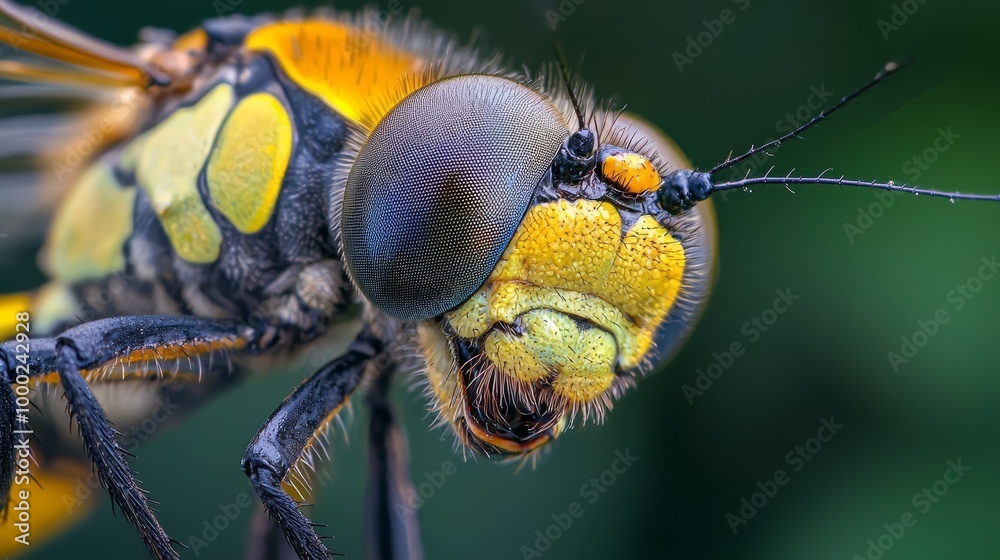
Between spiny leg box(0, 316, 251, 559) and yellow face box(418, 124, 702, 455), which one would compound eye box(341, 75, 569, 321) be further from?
spiny leg box(0, 316, 251, 559)

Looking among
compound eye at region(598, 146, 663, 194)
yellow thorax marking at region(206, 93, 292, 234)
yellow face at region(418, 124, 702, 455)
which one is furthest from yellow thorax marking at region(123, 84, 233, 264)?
compound eye at region(598, 146, 663, 194)

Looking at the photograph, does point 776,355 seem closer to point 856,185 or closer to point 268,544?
point 856,185

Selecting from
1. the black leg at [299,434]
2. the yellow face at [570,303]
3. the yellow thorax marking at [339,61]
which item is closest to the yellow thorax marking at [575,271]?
Answer: the yellow face at [570,303]

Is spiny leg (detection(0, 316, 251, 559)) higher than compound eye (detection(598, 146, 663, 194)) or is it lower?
lower

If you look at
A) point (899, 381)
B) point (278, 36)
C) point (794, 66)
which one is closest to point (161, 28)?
point (278, 36)

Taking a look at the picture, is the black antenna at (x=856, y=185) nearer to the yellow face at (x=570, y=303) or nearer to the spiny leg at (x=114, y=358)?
the yellow face at (x=570, y=303)

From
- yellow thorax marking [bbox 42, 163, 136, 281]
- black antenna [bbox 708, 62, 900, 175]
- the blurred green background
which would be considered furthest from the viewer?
the blurred green background
